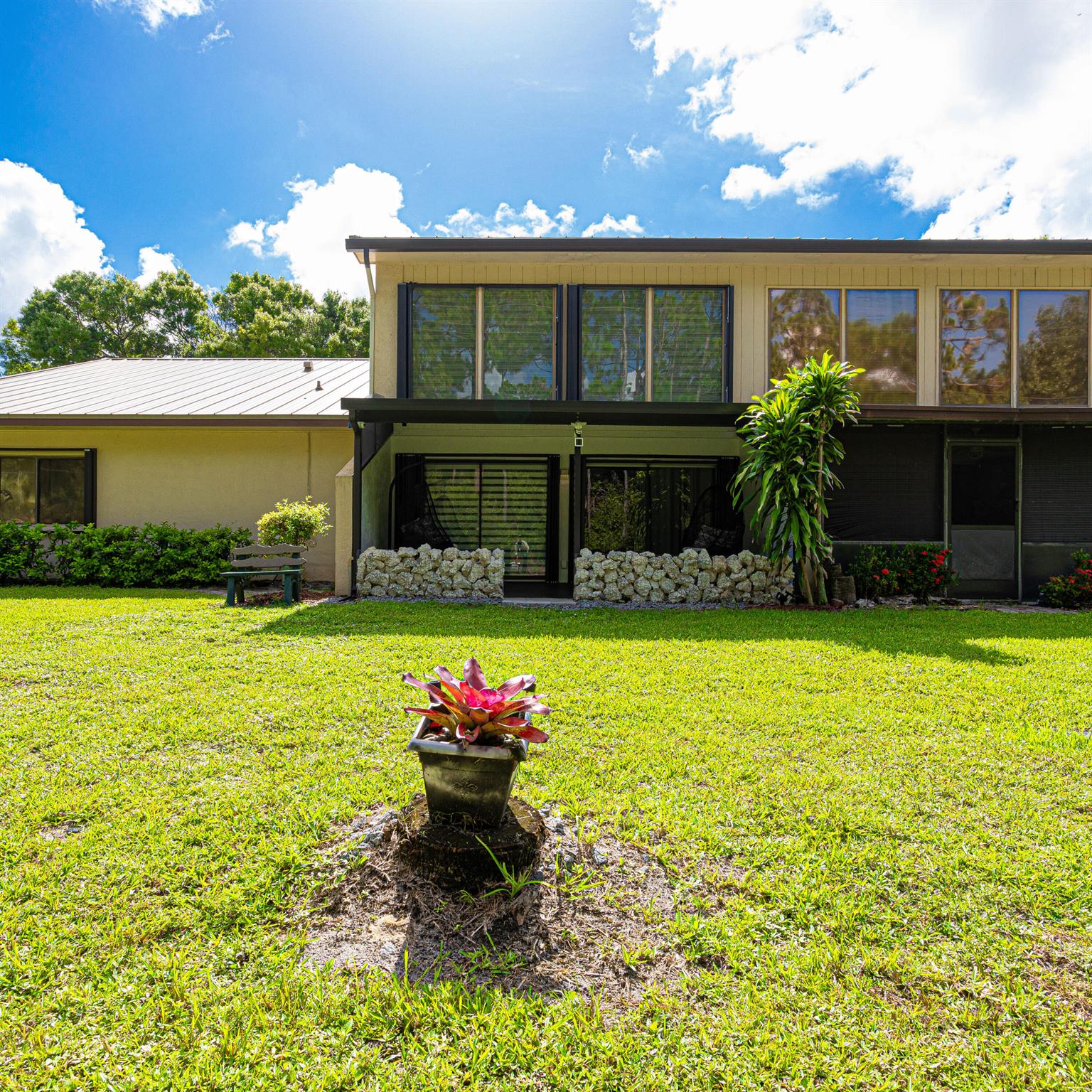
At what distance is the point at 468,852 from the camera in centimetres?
207

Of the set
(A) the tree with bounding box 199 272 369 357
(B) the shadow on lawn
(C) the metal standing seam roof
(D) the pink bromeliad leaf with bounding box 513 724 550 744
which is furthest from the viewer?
(A) the tree with bounding box 199 272 369 357

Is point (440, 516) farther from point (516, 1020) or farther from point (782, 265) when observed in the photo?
point (516, 1020)

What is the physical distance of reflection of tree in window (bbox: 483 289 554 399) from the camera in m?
9.40

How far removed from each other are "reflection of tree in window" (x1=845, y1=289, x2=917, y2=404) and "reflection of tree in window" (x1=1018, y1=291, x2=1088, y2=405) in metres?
1.62

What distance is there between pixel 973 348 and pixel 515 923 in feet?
35.2

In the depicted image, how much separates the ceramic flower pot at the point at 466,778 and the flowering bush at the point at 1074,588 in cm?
955

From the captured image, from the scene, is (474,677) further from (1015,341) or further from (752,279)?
(1015,341)

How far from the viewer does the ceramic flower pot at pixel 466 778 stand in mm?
2027

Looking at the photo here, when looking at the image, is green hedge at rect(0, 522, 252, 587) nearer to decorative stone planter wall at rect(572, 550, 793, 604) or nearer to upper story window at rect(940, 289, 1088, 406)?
decorative stone planter wall at rect(572, 550, 793, 604)

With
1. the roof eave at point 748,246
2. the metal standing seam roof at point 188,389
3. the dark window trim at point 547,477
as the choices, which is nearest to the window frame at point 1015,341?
the roof eave at point 748,246

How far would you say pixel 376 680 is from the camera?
4.50m

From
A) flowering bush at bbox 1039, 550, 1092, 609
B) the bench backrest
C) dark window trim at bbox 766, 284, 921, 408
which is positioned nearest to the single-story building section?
the bench backrest

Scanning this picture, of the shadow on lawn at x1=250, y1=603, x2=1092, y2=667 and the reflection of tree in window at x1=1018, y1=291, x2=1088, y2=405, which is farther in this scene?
the reflection of tree in window at x1=1018, y1=291, x2=1088, y2=405

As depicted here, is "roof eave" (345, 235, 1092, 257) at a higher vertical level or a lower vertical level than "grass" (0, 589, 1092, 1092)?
higher
